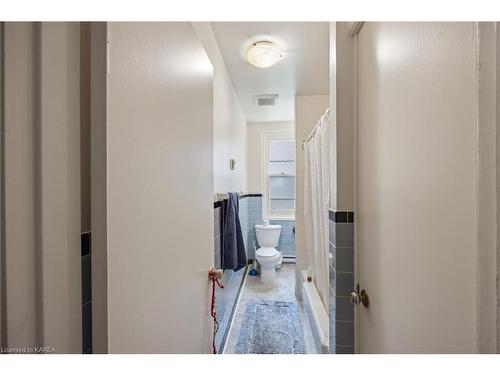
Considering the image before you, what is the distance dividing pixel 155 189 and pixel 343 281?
0.90 metres

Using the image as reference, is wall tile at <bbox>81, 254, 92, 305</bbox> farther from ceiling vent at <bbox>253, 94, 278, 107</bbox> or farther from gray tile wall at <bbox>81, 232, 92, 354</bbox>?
ceiling vent at <bbox>253, 94, 278, 107</bbox>

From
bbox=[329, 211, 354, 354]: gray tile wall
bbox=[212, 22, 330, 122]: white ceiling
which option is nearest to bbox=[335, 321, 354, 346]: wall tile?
bbox=[329, 211, 354, 354]: gray tile wall

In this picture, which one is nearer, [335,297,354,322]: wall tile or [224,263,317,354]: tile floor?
[335,297,354,322]: wall tile

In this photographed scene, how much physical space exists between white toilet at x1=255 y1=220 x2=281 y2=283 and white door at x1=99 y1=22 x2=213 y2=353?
2093 mm

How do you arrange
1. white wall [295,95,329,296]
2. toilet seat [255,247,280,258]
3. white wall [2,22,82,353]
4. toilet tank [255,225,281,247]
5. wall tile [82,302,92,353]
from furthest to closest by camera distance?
toilet tank [255,225,281,247], toilet seat [255,247,280,258], white wall [295,95,329,296], wall tile [82,302,92,353], white wall [2,22,82,353]

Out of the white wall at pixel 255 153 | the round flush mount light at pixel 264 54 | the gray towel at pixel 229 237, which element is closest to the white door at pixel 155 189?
the gray towel at pixel 229 237

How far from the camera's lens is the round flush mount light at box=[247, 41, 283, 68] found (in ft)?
5.74

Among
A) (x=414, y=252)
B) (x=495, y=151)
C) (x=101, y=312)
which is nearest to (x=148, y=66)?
(x=101, y=312)

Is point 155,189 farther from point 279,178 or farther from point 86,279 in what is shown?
point 279,178

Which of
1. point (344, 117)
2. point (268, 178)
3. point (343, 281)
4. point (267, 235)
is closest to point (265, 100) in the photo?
point (268, 178)

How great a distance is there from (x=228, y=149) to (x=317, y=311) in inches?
60.7

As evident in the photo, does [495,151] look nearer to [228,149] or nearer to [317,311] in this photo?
[317,311]

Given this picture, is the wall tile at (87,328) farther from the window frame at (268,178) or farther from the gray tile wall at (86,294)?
the window frame at (268,178)

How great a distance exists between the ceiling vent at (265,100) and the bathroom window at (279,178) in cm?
92
